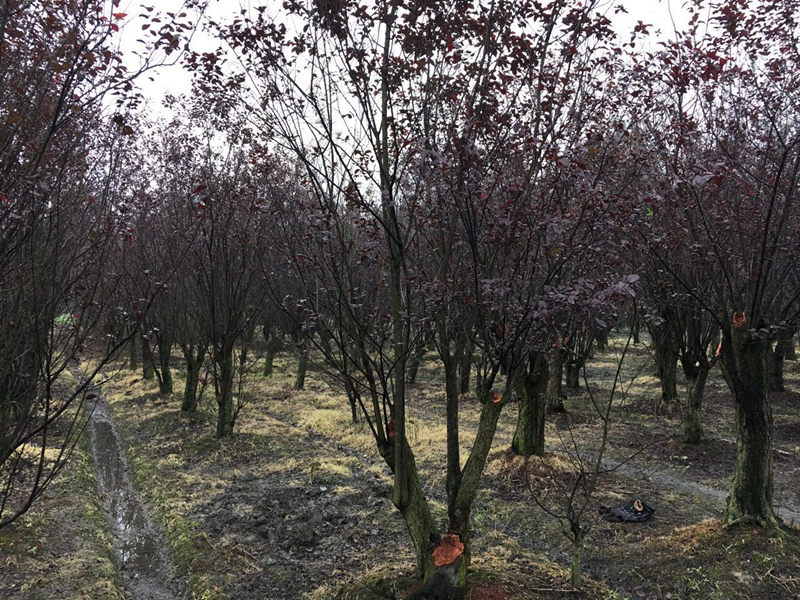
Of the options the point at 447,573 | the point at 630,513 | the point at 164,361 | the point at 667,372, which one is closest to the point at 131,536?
the point at 447,573

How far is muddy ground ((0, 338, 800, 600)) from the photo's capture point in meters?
6.20

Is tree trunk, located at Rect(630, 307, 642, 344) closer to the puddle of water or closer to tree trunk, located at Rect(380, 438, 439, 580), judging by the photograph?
tree trunk, located at Rect(380, 438, 439, 580)

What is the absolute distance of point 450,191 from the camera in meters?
4.62

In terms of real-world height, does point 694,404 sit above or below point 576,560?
above

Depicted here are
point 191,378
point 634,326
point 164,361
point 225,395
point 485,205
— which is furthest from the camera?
point 164,361

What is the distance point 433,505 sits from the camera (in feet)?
29.7

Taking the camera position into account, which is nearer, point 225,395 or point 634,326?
point 634,326

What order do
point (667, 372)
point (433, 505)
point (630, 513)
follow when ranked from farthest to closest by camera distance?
point (667, 372) → point (433, 505) → point (630, 513)

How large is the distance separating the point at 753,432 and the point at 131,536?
30.6 feet

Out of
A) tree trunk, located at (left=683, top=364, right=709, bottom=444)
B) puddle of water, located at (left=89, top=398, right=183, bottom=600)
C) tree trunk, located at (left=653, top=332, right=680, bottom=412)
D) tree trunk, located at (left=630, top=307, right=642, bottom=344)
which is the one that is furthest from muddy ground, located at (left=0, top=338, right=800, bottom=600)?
tree trunk, located at (left=630, top=307, right=642, bottom=344)

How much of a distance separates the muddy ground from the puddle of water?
22 centimetres

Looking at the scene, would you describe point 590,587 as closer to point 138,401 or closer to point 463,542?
point 463,542

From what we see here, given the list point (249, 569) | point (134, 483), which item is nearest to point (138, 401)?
point (134, 483)

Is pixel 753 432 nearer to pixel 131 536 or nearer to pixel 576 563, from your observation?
pixel 576 563
